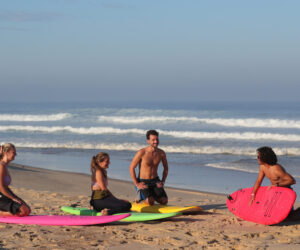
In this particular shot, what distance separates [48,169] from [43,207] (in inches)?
246

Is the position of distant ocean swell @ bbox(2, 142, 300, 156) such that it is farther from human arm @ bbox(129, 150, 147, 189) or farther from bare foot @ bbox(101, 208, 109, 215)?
bare foot @ bbox(101, 208, 109, 215)

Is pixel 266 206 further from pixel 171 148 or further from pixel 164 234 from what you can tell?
pixel 171 148

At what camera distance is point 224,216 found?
721 centimetres

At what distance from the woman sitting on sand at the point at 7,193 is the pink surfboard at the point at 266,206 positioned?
3.07 m

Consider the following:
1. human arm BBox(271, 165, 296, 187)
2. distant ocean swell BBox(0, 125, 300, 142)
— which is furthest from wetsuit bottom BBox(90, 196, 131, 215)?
distant ocean swell BBox(0, 125, 300, 142)

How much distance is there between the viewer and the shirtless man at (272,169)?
6672 mm

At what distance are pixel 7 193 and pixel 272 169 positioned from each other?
3677 millimetres

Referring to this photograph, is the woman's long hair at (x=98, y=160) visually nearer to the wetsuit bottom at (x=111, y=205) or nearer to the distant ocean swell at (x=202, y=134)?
the wetsuit bottom at (x=111, y=205)

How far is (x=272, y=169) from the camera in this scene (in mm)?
6773

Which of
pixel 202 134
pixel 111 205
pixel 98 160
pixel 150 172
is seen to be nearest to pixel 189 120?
pixel 202 134

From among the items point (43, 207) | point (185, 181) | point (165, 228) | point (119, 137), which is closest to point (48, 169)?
point (185, 181)

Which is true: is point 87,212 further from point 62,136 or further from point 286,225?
point 62,136

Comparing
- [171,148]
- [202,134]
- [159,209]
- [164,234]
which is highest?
[202,134]

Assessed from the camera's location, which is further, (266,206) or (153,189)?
(153,189)
